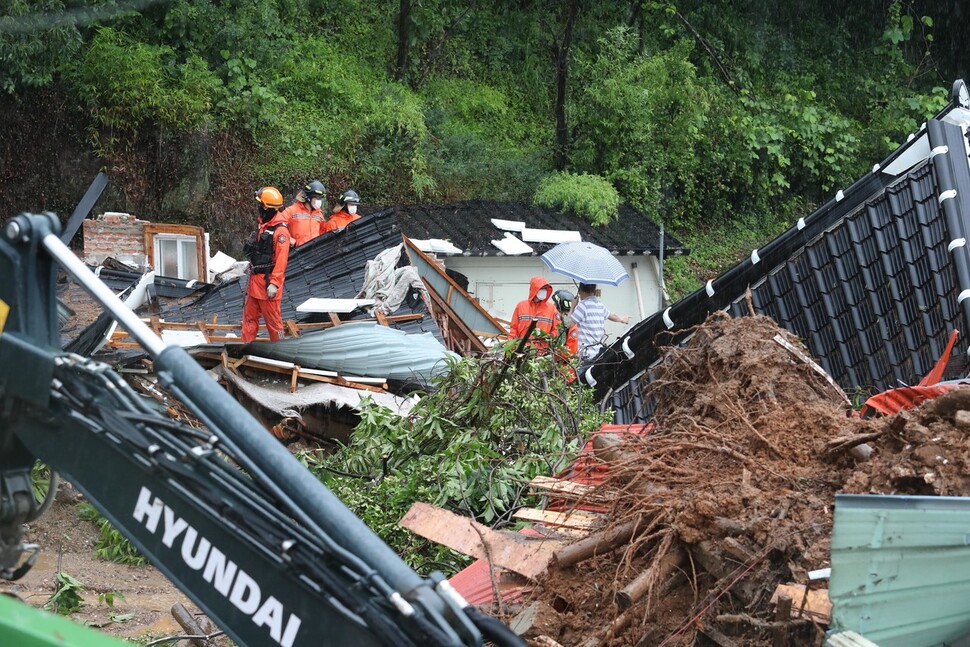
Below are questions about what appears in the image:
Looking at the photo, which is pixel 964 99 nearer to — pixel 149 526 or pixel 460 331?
pixel 460 331

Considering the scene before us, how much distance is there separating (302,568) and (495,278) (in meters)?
13.6

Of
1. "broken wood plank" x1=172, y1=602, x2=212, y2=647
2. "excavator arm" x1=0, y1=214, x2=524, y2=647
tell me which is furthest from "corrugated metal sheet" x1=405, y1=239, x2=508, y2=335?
"excavator arm" x1=0, y1=214, x2=524, y2=647

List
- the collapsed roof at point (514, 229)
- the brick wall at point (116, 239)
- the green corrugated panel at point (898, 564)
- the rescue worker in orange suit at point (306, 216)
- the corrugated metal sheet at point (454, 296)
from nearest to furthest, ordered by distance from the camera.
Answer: the green corrugated panel at point (898, 564)
the rescue worker in orange suit at point (306, 216)
the corrugated metal sheet at point (454, 296)
the brick wall at point (116, 239)
the collapsed roof at point (514, 229)

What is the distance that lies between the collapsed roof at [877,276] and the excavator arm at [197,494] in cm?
392

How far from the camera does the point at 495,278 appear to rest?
52.5 feet

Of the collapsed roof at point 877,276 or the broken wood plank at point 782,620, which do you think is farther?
the collapsed roof at point 877,276

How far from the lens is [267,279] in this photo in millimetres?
10492

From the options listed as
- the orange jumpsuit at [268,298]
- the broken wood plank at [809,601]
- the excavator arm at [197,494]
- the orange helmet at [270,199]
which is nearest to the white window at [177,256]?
the orange helmet at [270,199]

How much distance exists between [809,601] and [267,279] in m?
7.79

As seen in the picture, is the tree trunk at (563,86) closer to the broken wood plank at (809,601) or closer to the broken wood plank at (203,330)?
the broken wood plank at (203,330)

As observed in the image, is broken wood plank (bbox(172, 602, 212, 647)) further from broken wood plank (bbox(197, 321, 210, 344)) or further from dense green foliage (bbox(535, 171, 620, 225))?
dense green foliage (bbox(535, 171, 620, 225))

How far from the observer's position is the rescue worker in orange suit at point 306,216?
12469mm

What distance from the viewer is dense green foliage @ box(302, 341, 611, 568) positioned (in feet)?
19.7

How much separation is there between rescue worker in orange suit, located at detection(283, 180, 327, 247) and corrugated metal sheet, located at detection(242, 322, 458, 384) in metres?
2.66
